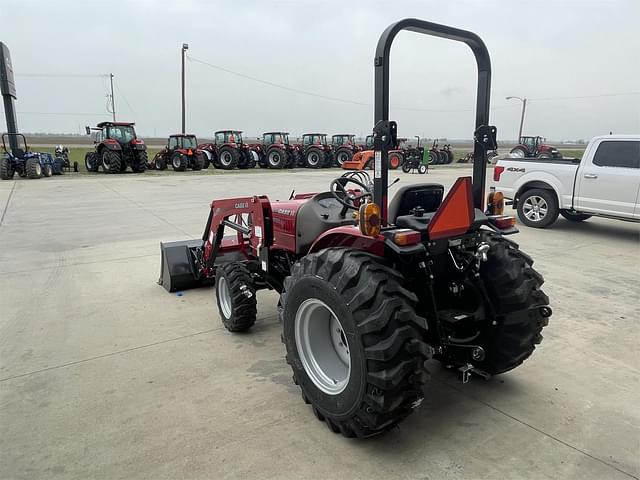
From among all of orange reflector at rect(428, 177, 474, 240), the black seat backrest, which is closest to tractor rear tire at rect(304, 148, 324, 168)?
the black seat backrest

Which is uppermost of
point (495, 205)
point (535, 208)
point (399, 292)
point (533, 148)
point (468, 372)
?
point (533, 148)

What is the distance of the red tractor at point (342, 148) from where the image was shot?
2762 cm

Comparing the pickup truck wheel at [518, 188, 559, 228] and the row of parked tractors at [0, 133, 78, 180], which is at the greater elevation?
the row of parked tractors at [0, 133, 78, 180]

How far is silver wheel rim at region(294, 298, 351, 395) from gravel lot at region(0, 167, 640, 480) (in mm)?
299

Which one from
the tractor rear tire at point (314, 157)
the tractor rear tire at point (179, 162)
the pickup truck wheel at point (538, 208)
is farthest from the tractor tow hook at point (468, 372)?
the tractor rear tire at point (314, 157)

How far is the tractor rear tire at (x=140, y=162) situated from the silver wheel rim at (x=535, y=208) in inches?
695

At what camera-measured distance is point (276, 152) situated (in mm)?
25812

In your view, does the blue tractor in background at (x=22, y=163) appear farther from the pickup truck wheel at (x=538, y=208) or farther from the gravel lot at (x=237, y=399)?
the pickup truck wheel at (x=538, y=208)

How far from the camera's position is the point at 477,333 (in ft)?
10.1

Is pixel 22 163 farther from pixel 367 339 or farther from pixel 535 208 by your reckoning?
pixel 367 339

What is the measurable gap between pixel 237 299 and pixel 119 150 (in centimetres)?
1903

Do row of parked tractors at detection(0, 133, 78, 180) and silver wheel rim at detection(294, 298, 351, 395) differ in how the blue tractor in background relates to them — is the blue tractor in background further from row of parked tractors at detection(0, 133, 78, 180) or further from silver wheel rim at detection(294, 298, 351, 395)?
silver wheel rim at detection(294, 298, 351, 395)

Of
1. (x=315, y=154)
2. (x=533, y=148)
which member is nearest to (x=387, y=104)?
(x=315, y=154)

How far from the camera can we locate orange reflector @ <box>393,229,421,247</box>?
8.15 ft
